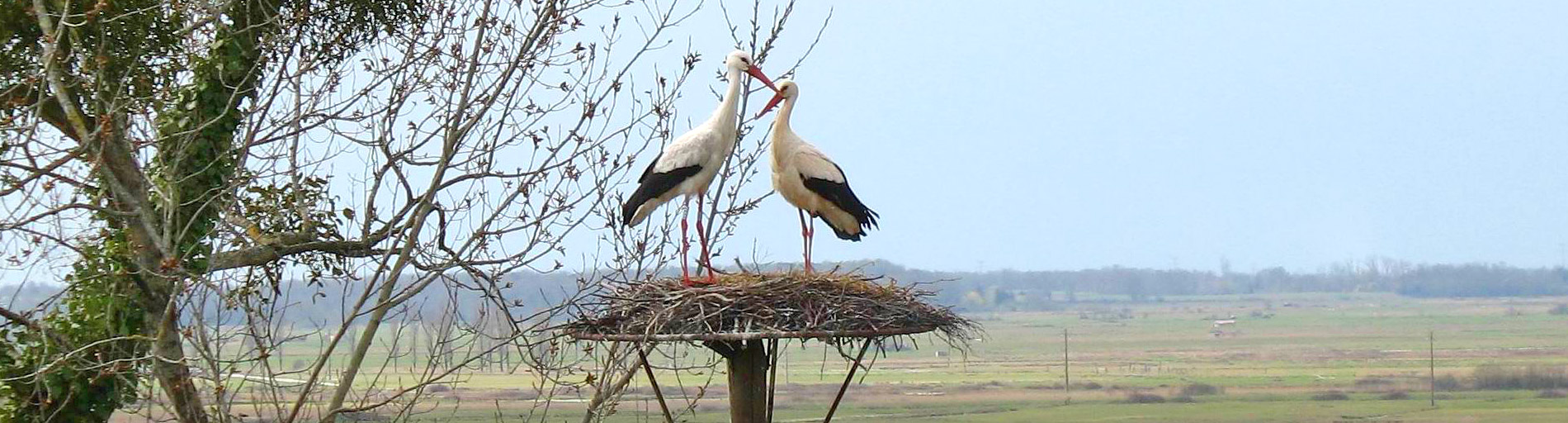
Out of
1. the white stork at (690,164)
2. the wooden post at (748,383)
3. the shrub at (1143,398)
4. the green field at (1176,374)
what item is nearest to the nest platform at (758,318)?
the wooden post at (748,383)

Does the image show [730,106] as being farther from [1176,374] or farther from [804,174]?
[1176,374]

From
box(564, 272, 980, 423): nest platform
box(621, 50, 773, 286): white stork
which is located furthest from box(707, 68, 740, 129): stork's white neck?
box(564, 272, 980, 423): nest platform

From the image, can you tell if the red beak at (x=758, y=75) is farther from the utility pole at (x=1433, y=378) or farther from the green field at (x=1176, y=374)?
the utility pole at (x=1433, y=378)

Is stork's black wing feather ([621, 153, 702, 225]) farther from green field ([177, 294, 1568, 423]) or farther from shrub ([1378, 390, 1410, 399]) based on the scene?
shrub ([1378, 390, 1410, 399])

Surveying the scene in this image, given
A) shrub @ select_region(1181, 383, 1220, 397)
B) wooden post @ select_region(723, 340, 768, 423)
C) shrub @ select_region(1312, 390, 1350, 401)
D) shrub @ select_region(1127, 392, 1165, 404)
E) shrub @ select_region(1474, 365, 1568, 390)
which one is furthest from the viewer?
shrub @ select_region(1474, 365, 1568, 390)

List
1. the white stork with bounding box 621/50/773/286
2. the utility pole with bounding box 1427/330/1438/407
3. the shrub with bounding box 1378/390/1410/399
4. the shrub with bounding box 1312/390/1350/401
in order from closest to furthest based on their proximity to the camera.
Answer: the white stork with bounding box 621/50/773/286, the shrub with bounding box 1312/390/1350/401, the utility pole with bounding box 1427/330/1438/407, the shrub with bounding box 1378/390/1410/399

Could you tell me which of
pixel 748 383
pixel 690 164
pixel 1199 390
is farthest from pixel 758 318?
pixel 1199 390

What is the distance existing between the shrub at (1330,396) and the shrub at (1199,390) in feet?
17.0

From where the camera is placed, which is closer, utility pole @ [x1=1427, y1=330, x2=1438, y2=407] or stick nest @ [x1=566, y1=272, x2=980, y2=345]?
stick nest @ [x1=566, y1=272, x2=980, y2=345]

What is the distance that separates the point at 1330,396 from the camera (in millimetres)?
79000

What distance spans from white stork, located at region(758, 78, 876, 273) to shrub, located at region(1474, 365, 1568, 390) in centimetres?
8344

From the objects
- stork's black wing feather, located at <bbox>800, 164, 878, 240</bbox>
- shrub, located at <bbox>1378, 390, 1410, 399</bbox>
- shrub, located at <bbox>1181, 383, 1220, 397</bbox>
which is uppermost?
stork's black wing feather, located at <bbox>800, 164, 878, 240</bbox>

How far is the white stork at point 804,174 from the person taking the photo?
25.5 feet

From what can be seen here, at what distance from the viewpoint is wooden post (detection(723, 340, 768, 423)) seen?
22.0 ft
